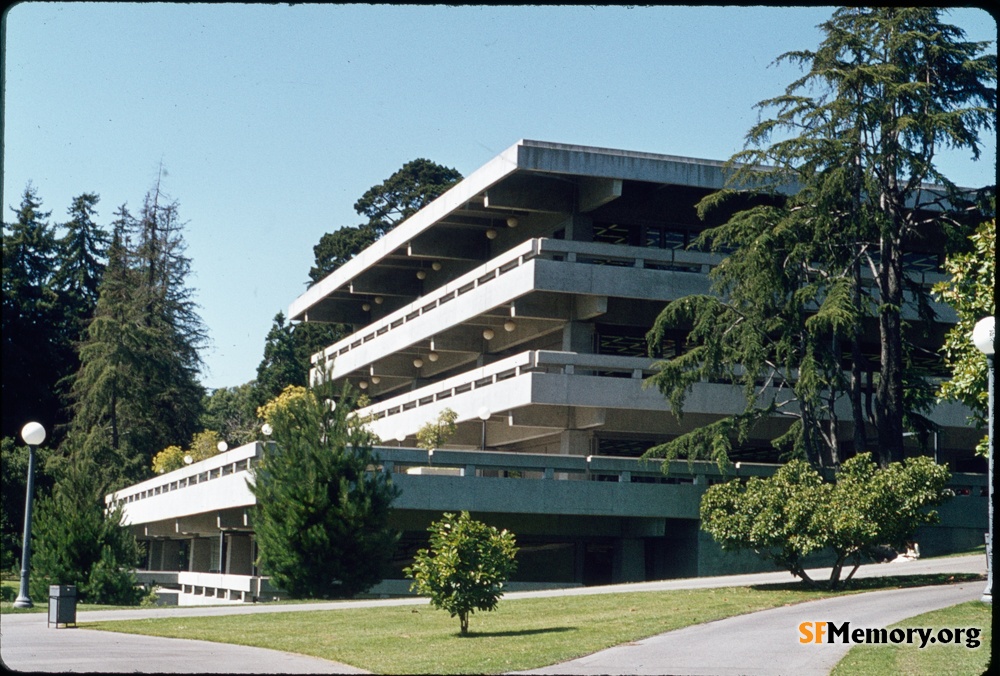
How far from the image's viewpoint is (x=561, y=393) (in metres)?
36.8

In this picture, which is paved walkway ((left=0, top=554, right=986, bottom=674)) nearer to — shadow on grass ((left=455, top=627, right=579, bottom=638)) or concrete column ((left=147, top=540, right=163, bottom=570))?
shadow on grass ((left=455, top=627, right=579, bottom=638))

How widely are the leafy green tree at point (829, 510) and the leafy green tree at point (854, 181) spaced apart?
15.1 ft

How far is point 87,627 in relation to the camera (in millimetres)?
22172

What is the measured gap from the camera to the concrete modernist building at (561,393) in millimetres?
32875

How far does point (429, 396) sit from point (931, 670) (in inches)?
1268

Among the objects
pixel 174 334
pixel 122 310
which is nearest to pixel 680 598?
pixel 122 310

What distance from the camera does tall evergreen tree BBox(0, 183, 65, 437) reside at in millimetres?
62725

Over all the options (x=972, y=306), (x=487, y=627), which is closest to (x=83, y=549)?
(x=487, y=627)

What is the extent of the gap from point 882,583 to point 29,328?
164 ft

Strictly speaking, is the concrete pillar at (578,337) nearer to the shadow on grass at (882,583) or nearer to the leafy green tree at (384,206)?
the shadow on grass at (882,583)

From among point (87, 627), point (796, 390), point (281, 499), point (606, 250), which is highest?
point (606, 250)

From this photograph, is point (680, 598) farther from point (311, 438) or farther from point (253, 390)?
point (253, 390)

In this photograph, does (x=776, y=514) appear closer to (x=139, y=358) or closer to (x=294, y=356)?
(x=139, y=358)

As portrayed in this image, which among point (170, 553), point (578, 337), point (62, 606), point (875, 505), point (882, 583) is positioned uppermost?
point (578, 337)
